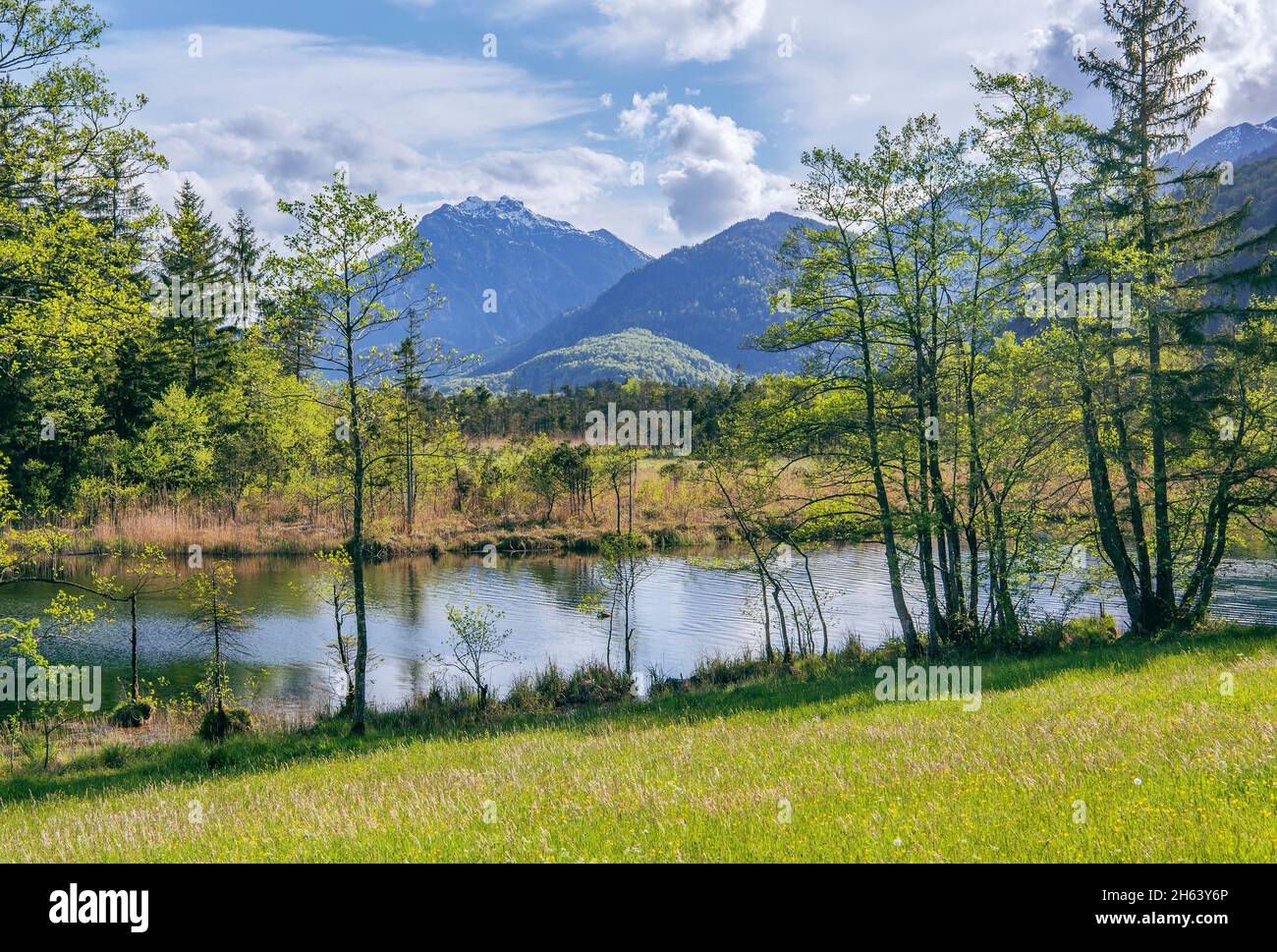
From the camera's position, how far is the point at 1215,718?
9.43 metres

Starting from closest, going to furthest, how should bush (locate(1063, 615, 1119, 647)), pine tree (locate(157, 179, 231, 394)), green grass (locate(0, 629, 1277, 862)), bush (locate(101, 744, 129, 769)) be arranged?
green grass (locate(0, 629, 1277, 862)) → bush (locate(101, 744, 129, 769)) → bush (locate(1063, 615, 1119, 647)) → pine tree (locate(157, 179, 231, 394))

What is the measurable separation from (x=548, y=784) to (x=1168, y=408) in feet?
63.6

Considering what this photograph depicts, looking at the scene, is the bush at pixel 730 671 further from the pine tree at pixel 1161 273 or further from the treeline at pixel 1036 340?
the pine tree at pixel 1161 273

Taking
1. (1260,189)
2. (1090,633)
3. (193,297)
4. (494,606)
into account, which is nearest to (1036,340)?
(1090,633)

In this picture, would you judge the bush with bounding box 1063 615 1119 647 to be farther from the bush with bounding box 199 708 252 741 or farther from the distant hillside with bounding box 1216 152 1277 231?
the distant hillside with bounding box 1216 152 1277 231

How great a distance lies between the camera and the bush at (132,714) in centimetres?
2220

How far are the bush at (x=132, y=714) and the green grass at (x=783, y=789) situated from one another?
5136mm

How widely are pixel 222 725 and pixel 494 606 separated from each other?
1900cm

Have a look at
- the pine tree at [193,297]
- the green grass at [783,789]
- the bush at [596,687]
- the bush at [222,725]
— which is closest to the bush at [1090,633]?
the green grass at [783,789]

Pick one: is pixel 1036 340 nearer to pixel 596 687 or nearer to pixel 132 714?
pixel 596 687

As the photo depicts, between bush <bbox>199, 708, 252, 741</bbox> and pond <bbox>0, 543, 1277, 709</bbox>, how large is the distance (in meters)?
3.64

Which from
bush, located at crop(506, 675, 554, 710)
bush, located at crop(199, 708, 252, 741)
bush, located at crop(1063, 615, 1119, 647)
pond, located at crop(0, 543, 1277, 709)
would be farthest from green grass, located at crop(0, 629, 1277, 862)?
pond, located at crop(0, 543, 1277, 709)

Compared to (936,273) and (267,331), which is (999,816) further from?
(936,273)

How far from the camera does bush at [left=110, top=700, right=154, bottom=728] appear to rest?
22203mm
